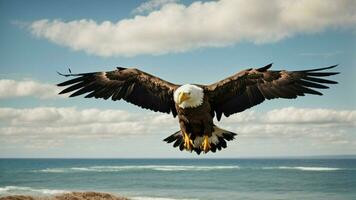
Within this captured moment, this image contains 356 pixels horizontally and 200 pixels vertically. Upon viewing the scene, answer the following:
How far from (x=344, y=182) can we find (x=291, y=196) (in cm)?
1120

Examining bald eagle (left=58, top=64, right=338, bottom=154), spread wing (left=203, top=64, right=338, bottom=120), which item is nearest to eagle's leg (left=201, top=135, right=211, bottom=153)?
bald eagle (left=58, top=64, right=338, bottom=154)

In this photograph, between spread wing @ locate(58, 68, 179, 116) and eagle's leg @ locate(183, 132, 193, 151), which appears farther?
spread wing @ locate(58, 68, 179, 116)

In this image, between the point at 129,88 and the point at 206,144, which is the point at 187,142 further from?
the point at 129,88

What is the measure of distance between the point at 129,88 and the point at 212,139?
1.27m

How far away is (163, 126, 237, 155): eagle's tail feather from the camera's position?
5.97 m

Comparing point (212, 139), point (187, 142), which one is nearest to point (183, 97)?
point (187, 142)

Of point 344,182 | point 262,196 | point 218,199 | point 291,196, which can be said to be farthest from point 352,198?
point 344,182

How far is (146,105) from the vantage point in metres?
6.35

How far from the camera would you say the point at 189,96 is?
5473 mm

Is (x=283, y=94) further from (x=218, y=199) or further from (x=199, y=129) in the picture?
(x=218, y=199)

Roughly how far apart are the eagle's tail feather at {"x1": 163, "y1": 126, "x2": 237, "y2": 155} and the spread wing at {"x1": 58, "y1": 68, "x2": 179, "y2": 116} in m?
0.32

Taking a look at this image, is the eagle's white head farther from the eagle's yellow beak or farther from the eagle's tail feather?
the eagle's tail feather

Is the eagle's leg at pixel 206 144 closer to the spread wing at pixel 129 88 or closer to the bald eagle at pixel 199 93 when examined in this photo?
the bald eagle at pixel 199 93

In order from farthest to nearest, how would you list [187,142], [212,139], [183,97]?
[212,139]
[187,142]
[183,97]
